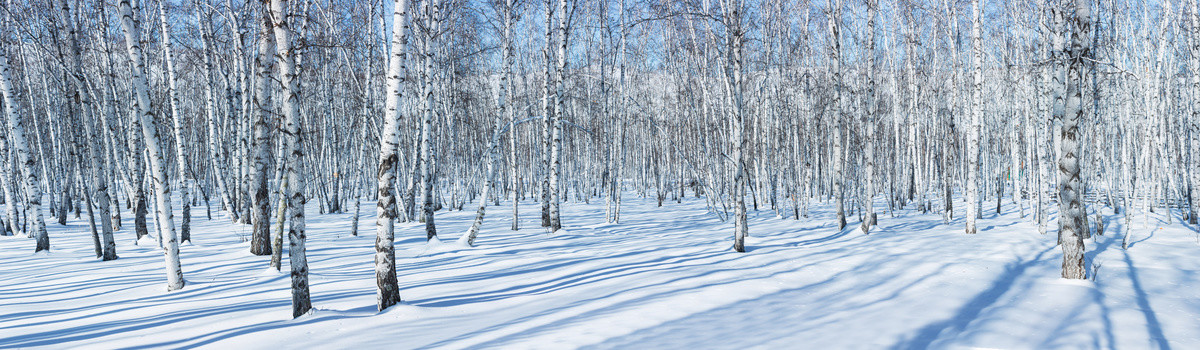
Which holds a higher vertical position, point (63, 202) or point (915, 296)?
point (63, 202)

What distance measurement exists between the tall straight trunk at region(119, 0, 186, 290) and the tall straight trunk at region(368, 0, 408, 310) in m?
3.20

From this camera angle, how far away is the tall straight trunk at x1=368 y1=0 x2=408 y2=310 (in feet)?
16.2

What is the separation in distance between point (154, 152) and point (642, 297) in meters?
5.68

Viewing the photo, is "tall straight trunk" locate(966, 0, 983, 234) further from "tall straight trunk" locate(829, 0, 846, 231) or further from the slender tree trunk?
the slender tree trunk

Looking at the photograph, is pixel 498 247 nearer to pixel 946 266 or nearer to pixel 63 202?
pixel 946 266

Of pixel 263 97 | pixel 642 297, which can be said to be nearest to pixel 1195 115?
pixel 642 297

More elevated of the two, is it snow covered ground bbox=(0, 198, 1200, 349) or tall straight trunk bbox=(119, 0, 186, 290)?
tall straight trunk bbox=(119, 0, 186, 290)

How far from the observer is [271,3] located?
204 inches

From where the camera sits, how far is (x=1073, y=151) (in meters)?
6.48

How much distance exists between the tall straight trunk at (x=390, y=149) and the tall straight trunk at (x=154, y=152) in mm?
3197

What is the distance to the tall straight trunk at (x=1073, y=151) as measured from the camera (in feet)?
21.0

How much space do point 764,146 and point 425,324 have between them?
14.7m

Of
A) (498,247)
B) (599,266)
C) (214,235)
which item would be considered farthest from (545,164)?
(214,235)

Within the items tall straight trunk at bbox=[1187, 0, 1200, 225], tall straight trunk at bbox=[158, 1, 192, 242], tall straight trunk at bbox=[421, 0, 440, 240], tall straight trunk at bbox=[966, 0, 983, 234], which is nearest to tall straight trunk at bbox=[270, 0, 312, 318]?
tall straight trunk at bbox=[421, 0, 440, 240]
